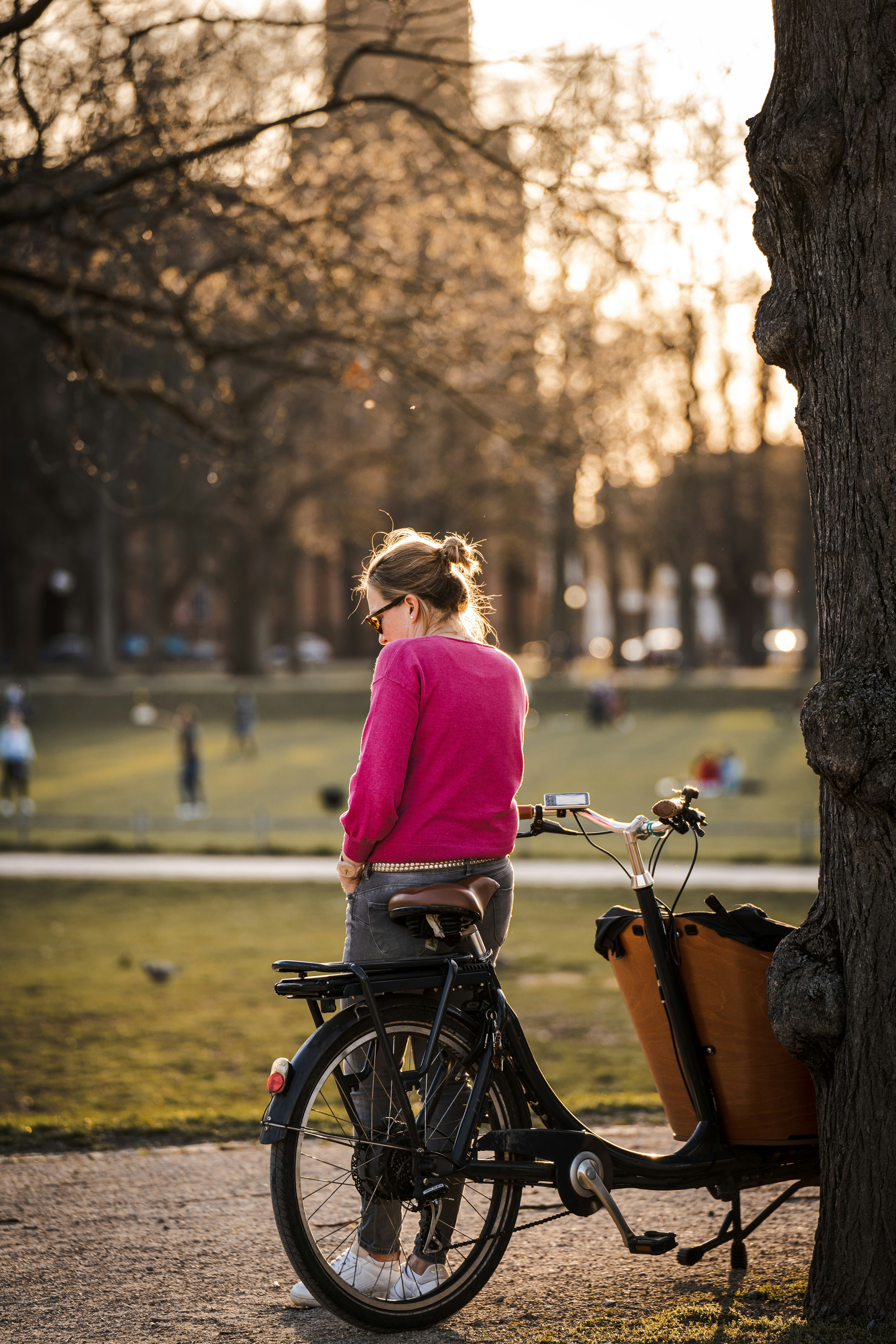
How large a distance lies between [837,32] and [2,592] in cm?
5414

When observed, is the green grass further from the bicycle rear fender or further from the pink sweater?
the pink sweater

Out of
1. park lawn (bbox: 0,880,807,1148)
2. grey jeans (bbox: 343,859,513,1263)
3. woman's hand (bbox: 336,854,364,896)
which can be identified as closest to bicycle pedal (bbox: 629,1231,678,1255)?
grey jeans (bbox: 343,859,513,1263)

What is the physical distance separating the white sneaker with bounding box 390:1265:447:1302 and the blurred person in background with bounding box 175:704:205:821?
2109cm

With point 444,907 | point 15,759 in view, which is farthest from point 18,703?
point 444,907

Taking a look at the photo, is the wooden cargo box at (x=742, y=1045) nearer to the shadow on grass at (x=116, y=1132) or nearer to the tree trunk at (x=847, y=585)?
the tree trunk at (x=847, y=585)

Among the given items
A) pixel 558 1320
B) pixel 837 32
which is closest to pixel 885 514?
pixel 837 32

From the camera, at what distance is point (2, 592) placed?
54438 mm

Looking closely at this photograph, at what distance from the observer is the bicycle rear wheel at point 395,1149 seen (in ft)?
11.0

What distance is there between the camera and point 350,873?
11.8 feet

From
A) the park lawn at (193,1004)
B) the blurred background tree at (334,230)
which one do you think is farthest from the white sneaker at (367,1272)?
the blurred background tree at (334,230)

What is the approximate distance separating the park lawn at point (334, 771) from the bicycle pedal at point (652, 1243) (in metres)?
14.9

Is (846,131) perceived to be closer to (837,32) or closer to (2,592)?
(837,32)

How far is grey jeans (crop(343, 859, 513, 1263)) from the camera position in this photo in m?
3.51

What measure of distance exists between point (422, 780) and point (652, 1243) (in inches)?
51.5
